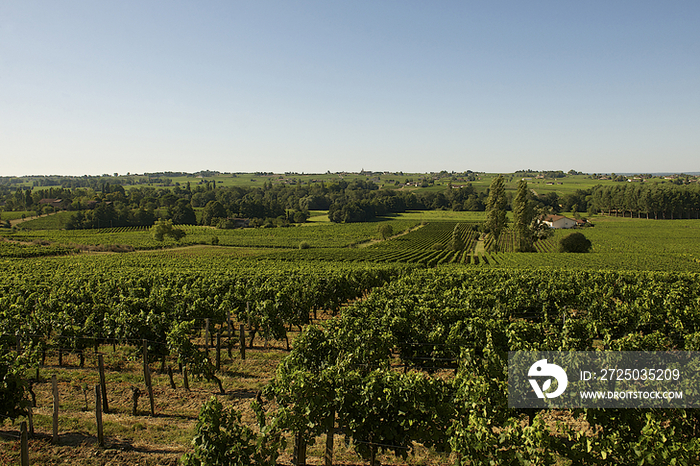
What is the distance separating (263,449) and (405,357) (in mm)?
6502

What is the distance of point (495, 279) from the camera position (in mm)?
23797

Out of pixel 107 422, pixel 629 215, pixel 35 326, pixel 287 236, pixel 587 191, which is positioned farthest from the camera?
pixel 587 191

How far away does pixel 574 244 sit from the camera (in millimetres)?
60094

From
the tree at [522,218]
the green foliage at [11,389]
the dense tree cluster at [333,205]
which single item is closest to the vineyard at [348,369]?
the green foliage at [11,389]

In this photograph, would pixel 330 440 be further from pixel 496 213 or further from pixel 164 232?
pixel 164 232

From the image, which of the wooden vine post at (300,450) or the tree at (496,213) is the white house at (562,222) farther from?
the wooden vine post at (300,450)

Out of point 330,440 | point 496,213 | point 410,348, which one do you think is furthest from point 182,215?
point 330,440

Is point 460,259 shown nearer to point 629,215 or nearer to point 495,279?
point 495,279

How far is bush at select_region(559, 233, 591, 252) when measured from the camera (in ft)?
196

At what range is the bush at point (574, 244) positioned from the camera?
5984 cm

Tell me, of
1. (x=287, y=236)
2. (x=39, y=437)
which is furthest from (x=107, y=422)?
(x=287, y=236)

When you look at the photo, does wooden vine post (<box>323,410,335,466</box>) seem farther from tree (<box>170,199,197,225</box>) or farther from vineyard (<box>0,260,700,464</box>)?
tree (<box>170,199,197,225</box>)

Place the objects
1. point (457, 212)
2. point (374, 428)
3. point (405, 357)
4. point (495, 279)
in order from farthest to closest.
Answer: point (457, 212) → point (495, 279) → point (405, 357) → point (374, 428)

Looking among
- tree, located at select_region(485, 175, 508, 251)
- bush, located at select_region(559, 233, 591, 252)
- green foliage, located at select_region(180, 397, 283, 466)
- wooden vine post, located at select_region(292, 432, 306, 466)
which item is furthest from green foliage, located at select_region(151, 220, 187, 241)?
wooden vine post, located at select_region(292, 432, 306, 466)
